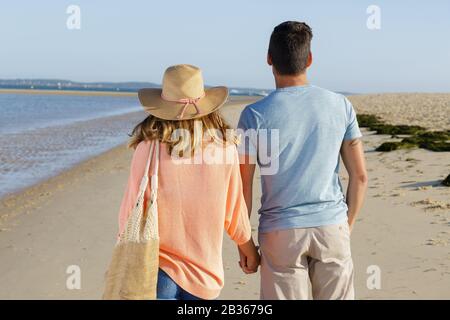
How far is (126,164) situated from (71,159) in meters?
2.55

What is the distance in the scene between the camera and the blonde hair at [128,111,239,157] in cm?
285

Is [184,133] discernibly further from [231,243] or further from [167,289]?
[231,243]

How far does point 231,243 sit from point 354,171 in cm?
377

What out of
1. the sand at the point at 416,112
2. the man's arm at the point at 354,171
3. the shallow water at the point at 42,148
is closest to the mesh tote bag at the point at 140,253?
the man's arm at the point at 354,171

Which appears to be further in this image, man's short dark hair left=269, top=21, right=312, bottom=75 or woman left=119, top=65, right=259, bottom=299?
man's short dark hair left=269, top=21, right=312, bottom=75

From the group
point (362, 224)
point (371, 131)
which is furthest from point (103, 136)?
point (362, 224)

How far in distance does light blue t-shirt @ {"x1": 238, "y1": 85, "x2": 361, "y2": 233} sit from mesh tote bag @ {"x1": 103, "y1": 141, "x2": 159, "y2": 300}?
540mm

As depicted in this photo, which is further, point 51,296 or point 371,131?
point 371,131

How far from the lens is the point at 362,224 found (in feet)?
24.4

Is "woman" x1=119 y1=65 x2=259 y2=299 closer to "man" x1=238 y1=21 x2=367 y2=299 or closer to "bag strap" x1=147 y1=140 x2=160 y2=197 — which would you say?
"bag strap" x1=147 y1=140 x2=160 y2=197

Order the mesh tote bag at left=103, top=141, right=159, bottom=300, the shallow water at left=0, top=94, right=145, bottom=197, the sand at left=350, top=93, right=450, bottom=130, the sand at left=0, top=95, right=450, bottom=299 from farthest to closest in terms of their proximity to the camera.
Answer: the sand at left=350, top=93, right=450, bottom=130, the shallow water at left=0, top=94, right=145, bottom=197, the sand at left=0, top=95, right=450, bottom=299, the mesh tote bag at left=103, top=141, right=159, bottom=300

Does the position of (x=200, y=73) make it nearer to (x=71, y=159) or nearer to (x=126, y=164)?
(x=126, y=164)

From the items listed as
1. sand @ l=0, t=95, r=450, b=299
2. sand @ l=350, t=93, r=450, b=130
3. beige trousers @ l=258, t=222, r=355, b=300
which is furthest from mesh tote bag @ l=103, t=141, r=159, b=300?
sand @ l=350, t=93, r=450, b=130
